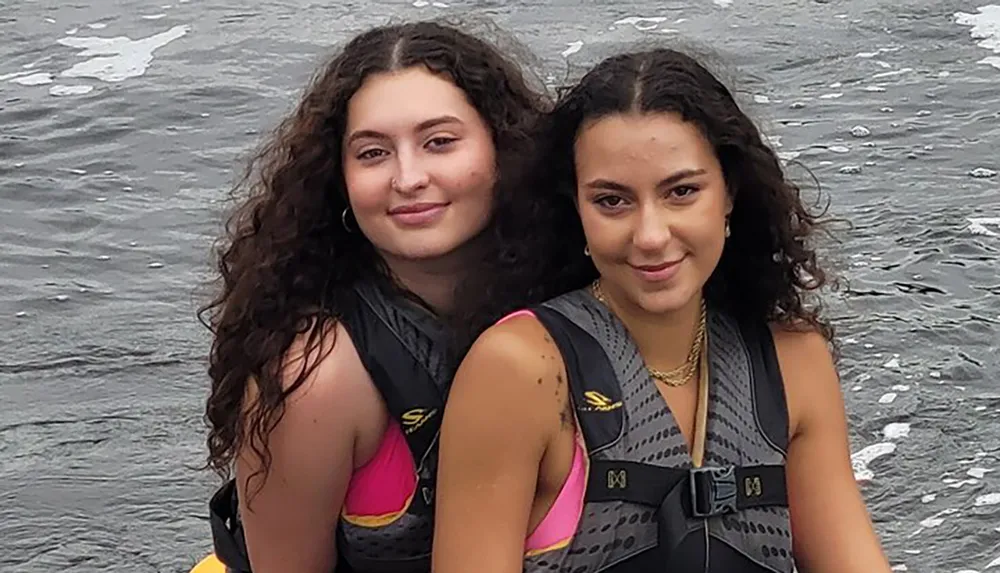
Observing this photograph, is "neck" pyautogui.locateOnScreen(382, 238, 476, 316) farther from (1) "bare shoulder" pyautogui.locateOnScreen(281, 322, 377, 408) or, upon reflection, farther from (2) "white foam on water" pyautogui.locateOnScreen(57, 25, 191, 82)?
(2) "white foam on water" pyautogui.locateOnScreen(57, 25, 191, 82)

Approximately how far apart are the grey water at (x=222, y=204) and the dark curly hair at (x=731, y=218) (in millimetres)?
297

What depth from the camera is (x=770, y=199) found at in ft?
10.2

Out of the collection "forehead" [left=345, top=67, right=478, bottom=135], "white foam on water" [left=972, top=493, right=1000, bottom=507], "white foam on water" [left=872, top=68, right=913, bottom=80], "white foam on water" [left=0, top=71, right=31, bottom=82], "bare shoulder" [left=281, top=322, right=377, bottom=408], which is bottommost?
"white foam on water" [left=0, top=71, right=31, bottom=82]

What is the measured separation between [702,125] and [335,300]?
0.72 meters

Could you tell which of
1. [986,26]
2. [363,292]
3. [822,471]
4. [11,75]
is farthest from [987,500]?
[11,75]

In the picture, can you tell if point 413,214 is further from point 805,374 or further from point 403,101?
point 805,374

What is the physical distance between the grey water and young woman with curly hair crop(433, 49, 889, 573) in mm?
400

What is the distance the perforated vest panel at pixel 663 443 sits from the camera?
295 cm

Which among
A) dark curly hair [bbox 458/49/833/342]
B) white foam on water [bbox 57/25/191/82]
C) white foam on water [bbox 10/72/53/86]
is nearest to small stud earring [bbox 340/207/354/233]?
dark curly hair [bbox 458/49/833/342]

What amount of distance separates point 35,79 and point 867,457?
21.3 feet

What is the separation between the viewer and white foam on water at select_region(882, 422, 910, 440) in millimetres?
5645

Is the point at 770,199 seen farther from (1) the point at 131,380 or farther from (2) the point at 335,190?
(1) the point at 131,380

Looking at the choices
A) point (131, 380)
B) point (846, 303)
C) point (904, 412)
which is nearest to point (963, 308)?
point (846, 303)

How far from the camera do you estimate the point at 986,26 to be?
1062cm
